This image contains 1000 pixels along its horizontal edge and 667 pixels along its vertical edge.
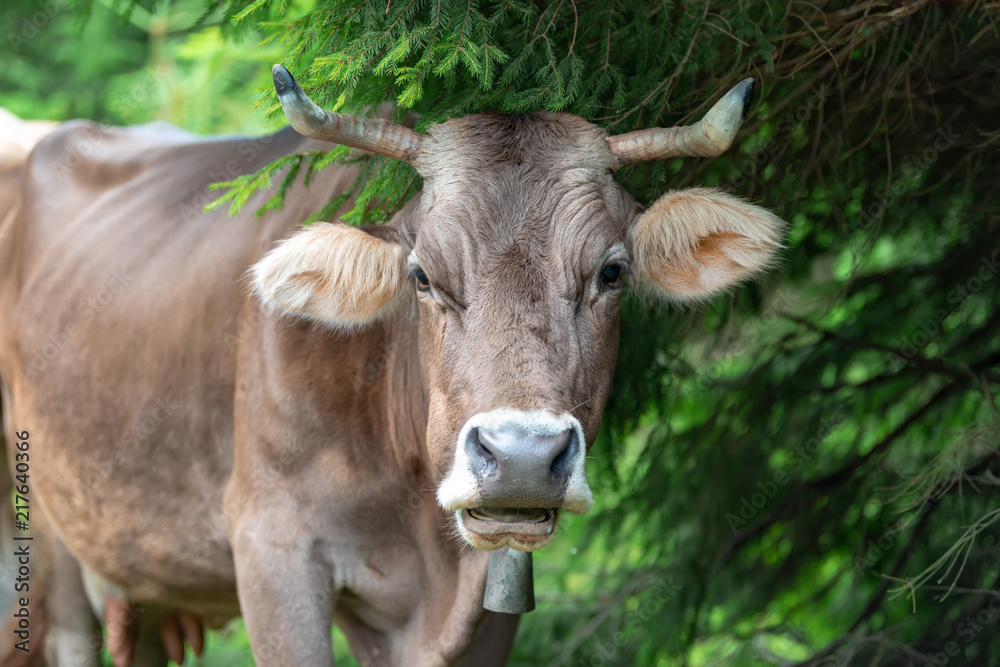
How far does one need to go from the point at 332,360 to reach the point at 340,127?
101cm

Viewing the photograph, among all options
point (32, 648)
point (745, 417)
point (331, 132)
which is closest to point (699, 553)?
point (745, 417)

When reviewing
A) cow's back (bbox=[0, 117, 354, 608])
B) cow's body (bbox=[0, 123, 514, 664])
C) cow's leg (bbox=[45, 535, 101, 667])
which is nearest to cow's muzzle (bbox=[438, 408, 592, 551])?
cow's body (bbox=[0, 123, 514, 664])

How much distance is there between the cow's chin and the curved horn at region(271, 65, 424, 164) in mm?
1112

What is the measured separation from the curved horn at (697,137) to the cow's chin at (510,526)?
1.09m

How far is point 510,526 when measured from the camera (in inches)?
105

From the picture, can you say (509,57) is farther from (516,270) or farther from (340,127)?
(516,270)

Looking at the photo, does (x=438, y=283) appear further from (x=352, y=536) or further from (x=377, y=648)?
(x=377, y=648)

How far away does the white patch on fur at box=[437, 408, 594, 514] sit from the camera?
2.53m

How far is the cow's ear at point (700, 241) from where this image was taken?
306cm

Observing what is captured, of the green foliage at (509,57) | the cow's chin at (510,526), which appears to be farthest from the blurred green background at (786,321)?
the cow's chin at (510,526)

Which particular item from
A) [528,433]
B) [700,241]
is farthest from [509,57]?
[528,433]

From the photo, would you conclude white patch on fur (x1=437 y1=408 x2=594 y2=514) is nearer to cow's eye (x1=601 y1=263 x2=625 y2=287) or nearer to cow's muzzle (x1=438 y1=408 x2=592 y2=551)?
cow's muzzle (x1=438 y1=408 x2=592 y2=551)

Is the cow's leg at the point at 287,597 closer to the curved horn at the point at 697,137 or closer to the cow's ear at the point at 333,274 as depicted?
the cow's ear at the point at 333,274

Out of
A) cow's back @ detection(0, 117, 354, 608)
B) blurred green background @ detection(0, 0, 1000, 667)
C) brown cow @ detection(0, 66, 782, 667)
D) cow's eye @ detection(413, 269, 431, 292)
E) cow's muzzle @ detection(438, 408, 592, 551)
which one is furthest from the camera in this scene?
cow's back @ detection(0, 117, 354, 608)
